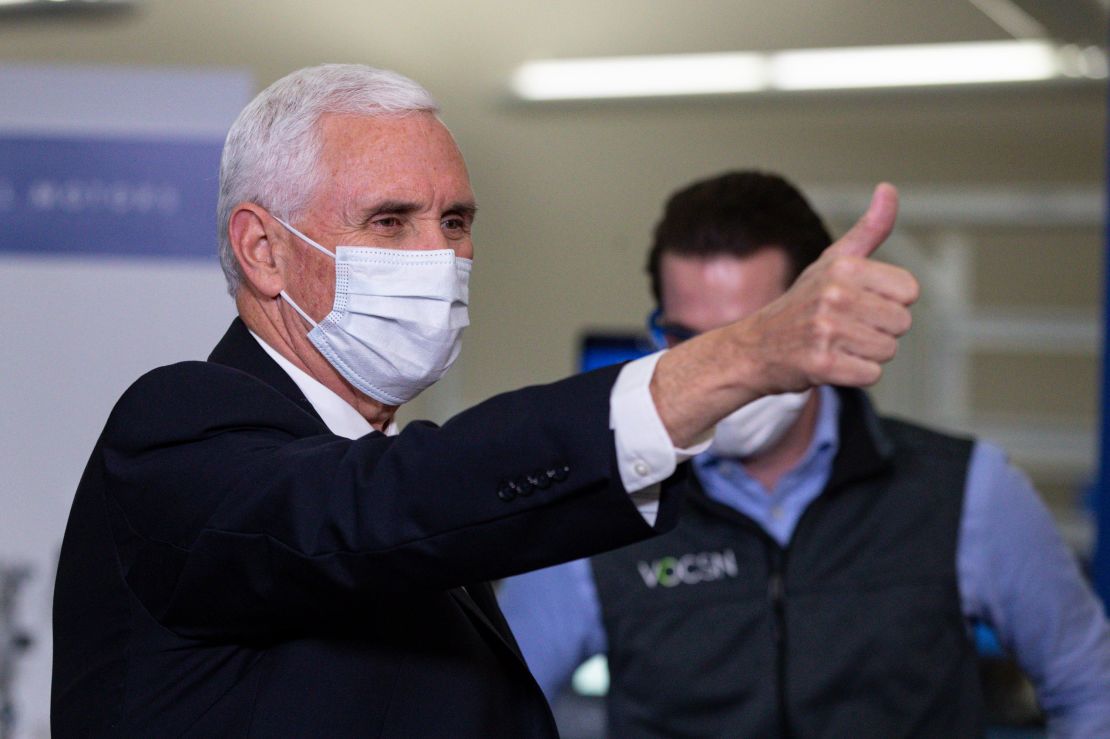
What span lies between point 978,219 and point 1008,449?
90cm

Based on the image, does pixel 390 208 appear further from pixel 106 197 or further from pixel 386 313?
pixel 106 197

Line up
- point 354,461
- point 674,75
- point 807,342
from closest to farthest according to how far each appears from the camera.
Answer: point 807,342 < point 354,461 < point 674,75

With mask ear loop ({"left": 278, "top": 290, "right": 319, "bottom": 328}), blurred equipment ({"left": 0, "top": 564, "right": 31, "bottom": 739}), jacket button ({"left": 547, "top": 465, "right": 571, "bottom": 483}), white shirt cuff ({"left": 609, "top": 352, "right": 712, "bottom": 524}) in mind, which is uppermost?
mask ear loop ({"left": 278, "top": 290, "right": 319, "bottom": 328})

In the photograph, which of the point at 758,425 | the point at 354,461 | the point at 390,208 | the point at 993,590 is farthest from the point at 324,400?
the point at 993,590

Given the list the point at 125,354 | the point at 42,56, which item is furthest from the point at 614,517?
the point at 42,56

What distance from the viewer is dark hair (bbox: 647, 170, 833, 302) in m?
1.92

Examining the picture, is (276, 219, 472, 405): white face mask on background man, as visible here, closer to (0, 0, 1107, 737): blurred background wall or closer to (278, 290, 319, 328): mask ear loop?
(278, 290, 319, 328): mask ear loop

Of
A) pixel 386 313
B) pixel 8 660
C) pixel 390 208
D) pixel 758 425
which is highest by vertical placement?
pixel 390 208

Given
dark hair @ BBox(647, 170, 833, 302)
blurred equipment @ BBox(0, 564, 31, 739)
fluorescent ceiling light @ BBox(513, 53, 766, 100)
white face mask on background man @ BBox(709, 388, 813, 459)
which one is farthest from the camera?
fluorescent ceiling light @ BBox(513, 53, 766, 100)

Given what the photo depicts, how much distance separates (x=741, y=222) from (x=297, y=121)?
847mm

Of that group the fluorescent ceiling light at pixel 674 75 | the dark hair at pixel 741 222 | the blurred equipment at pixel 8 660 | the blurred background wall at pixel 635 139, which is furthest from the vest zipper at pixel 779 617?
the fluorescent ceiling light at pixel 674 75

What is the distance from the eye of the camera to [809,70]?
5.82 meters

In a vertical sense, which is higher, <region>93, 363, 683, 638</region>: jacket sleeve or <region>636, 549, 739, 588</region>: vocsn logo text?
<region>93, 363, 683, 638</region>: jacket sleeve

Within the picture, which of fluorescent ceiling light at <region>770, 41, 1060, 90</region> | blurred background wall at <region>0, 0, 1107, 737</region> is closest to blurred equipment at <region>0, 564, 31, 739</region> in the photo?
blurred background wall at <region>0, 0, 1107, 737</region>
